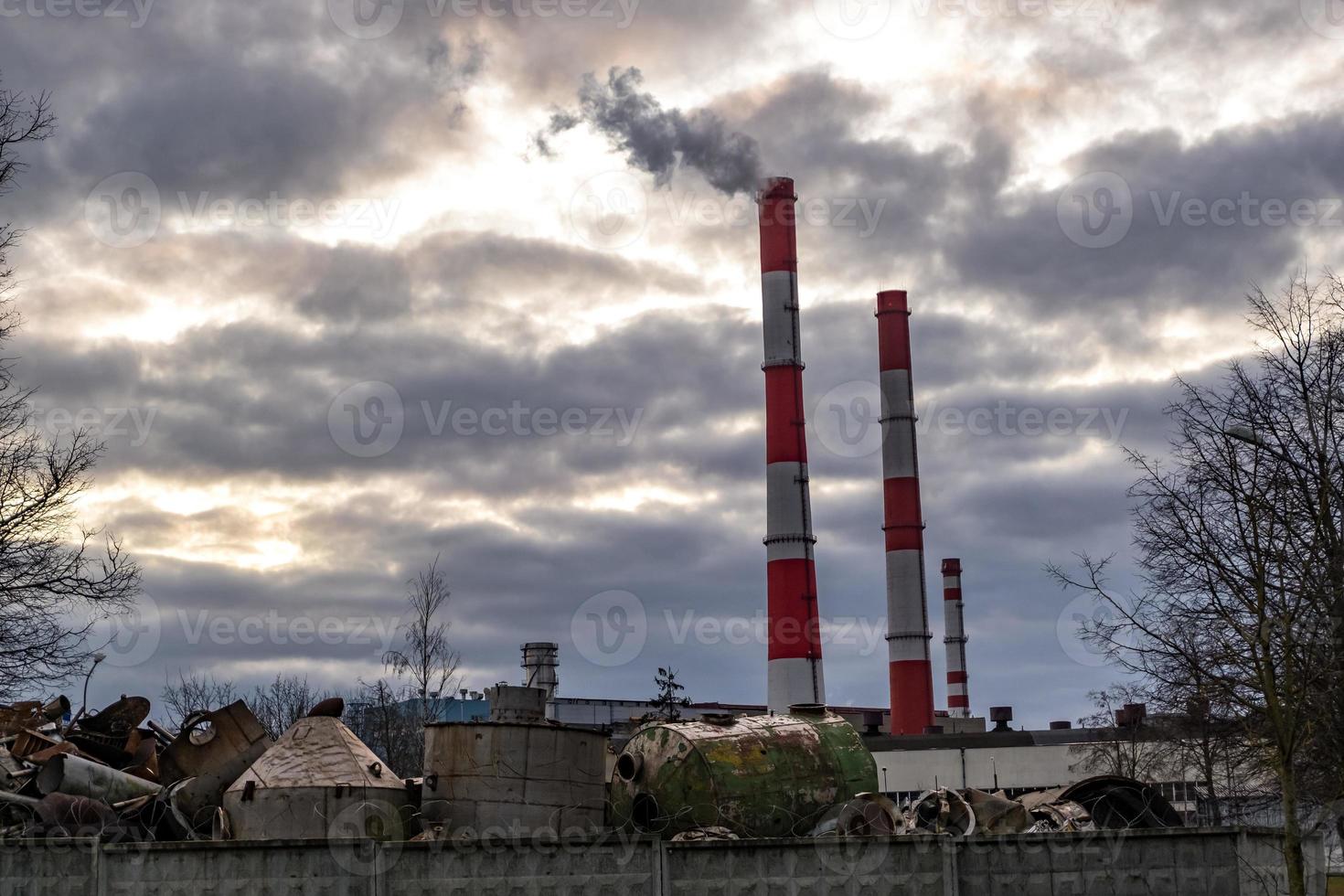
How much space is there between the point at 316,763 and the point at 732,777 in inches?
208

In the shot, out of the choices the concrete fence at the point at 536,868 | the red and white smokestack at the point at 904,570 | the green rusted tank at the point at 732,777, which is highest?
the red and white smokestack at the point at 904,570

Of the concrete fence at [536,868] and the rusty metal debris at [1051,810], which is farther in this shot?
the rusty metal debris at [1051,810]

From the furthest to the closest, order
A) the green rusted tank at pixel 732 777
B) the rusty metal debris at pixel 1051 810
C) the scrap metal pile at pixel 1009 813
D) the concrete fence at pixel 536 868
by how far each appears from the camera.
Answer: the green rusted tank at pixel 732 777
the rusty metal debris at pixel 1051 810
the scrap metal pile at pixel 1009 813
the concrete fence at pixel 536 868

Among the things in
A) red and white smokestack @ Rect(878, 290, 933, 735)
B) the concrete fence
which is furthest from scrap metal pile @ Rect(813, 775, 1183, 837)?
red and white smokestack @ Rect(878, 290, 933, 735)

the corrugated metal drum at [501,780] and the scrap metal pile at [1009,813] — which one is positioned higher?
the corrugated metal drum at [501,780]

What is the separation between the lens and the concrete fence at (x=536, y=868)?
1284 cm

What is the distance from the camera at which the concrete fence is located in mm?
12836

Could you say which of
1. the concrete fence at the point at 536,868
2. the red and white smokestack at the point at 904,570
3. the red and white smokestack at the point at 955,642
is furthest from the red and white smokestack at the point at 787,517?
the concrete fence at the point at 536,868

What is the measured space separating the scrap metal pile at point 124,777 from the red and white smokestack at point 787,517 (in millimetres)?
26217

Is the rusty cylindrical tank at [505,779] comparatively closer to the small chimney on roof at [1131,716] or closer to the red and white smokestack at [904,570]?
the small chimney on roof at [1131,716]

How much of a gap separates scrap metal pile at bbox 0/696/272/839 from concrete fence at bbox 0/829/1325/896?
231cm

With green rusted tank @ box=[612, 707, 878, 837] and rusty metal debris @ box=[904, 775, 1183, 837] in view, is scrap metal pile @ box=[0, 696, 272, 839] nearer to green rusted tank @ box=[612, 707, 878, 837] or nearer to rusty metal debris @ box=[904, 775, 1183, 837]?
green rusted tank @ box=[612, 707, 878, 837]

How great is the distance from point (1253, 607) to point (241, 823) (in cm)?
1195

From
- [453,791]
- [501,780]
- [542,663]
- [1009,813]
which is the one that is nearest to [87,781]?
[453,791]
